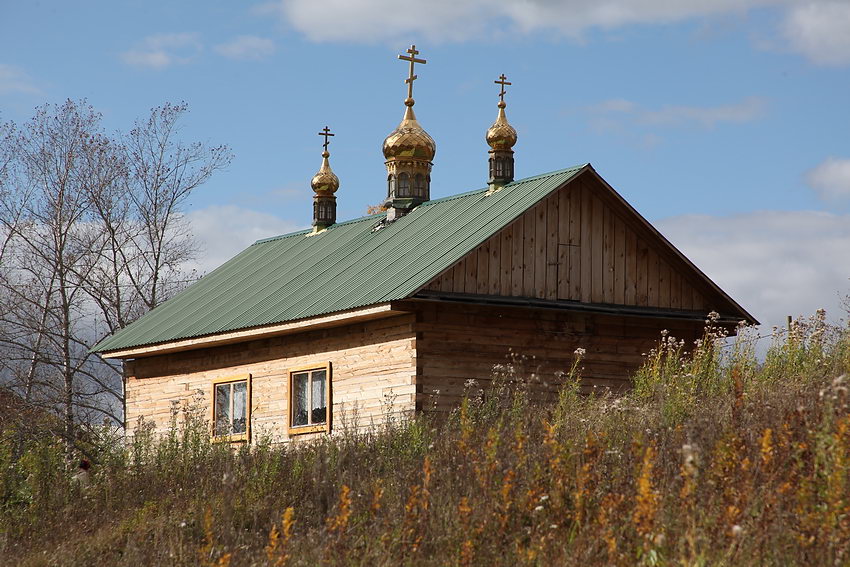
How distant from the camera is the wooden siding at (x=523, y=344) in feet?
65.7

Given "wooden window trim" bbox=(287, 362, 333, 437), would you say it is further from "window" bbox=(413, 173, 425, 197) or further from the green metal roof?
"window" bbox=(413, 173, 425, 197)

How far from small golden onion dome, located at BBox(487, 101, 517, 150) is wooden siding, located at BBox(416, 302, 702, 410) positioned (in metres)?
5.64

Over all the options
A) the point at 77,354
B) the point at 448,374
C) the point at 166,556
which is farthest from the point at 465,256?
the point at 77,354

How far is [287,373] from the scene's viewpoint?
2267 centimetres

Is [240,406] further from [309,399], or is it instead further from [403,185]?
[403,185]

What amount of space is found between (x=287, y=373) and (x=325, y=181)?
10778mm

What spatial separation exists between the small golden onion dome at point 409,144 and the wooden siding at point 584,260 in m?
7.26

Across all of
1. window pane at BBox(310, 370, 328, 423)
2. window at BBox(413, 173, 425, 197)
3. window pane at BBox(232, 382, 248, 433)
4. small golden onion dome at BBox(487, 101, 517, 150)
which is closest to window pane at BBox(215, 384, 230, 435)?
window pane at BBox(232, 382, 248, 433)

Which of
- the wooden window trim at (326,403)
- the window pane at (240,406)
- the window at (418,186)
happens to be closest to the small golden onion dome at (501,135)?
the window at (418,186)

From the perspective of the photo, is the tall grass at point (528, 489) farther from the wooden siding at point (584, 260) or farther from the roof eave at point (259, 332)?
the wooden siding at point (584, 260)

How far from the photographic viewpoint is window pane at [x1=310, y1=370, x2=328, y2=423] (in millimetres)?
21766

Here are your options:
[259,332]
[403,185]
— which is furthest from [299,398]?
[403,185]

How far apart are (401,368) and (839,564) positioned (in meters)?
11.4

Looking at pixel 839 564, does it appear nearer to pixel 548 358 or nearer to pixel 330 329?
pixel 548 358
